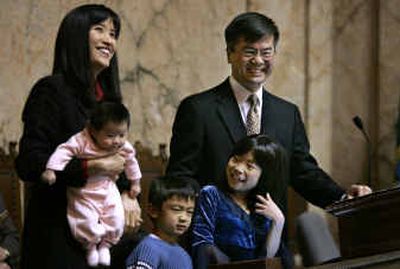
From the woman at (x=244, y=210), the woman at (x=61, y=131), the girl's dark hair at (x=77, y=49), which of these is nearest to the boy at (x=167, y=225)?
the woman at (x=244, y=210)

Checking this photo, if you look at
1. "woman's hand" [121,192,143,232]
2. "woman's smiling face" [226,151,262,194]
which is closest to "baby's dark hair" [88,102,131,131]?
"woman's hand" [121,192,143,232]

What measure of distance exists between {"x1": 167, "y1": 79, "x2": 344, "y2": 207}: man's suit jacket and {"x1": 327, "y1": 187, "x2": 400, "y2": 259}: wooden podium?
97 centimetres

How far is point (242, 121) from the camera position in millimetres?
4738

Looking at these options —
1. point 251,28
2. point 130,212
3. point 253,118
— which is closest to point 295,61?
point 253,118

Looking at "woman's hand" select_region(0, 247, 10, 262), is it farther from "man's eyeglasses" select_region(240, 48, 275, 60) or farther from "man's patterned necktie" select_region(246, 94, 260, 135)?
"man's eyeglasses" select_region(240, 48, 275, 60)

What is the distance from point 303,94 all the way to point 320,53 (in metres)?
0.38

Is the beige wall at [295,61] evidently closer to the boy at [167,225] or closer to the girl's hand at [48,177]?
the boy at [167,225]

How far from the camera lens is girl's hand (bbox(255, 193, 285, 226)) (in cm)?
450

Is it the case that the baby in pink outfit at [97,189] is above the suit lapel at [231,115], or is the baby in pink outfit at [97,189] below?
below

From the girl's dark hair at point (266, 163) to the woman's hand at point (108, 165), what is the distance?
0.58 meters

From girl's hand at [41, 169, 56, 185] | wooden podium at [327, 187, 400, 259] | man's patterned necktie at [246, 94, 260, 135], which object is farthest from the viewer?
man's patterned necktie at [246, 94, 260, 135]

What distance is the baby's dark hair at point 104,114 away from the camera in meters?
4.12

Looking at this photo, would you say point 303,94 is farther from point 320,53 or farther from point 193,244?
point 193,244

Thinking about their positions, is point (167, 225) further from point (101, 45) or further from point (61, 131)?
point (101, 45)
